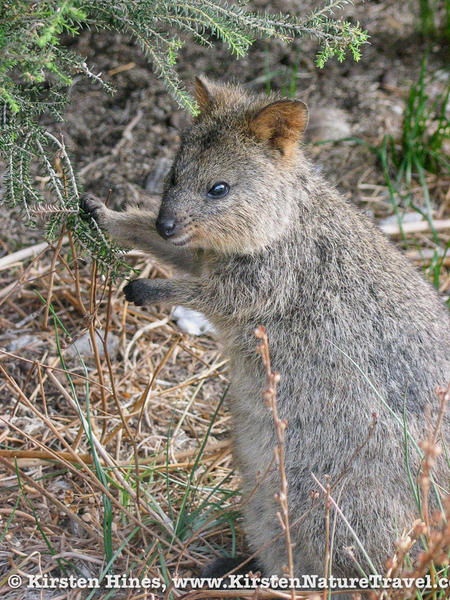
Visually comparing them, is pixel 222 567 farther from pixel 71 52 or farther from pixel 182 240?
pixel 71 52

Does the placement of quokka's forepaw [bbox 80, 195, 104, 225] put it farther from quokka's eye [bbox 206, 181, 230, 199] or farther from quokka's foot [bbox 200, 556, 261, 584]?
quokka's foot [bbox 200, 556, 261, 584]

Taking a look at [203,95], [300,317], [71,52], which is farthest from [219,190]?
[71,52]

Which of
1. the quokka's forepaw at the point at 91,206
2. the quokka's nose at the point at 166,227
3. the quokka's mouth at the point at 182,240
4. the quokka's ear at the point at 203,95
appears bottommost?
the quokka's forepaw at the point at 91,206

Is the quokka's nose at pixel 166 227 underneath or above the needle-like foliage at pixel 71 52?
underneath

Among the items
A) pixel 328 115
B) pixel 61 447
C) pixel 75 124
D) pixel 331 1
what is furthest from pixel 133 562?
pixel 328 115

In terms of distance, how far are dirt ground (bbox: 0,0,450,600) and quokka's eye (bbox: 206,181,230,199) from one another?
2.49ft

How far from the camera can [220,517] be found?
165 inches

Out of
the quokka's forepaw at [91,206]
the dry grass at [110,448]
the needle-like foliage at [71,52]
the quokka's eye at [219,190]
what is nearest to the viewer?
the needle-like foliage at [71,52]

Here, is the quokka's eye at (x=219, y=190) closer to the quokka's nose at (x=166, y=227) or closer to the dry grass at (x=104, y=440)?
the quokka's nose at (x=166, y=227)

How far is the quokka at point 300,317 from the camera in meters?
3.63

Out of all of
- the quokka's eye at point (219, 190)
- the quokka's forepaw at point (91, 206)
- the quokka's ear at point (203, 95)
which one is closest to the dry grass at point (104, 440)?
the quokka's forepaw at point (91, 206)

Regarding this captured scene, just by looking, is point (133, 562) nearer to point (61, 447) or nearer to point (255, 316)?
point (61, 447)

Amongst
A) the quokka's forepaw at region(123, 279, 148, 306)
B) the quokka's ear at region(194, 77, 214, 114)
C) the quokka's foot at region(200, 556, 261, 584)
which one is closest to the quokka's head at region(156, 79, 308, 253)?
the quokka's ear at region(194, 77, 214, 114)

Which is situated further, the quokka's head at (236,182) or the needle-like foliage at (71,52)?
the quokka's head at (236,182)
